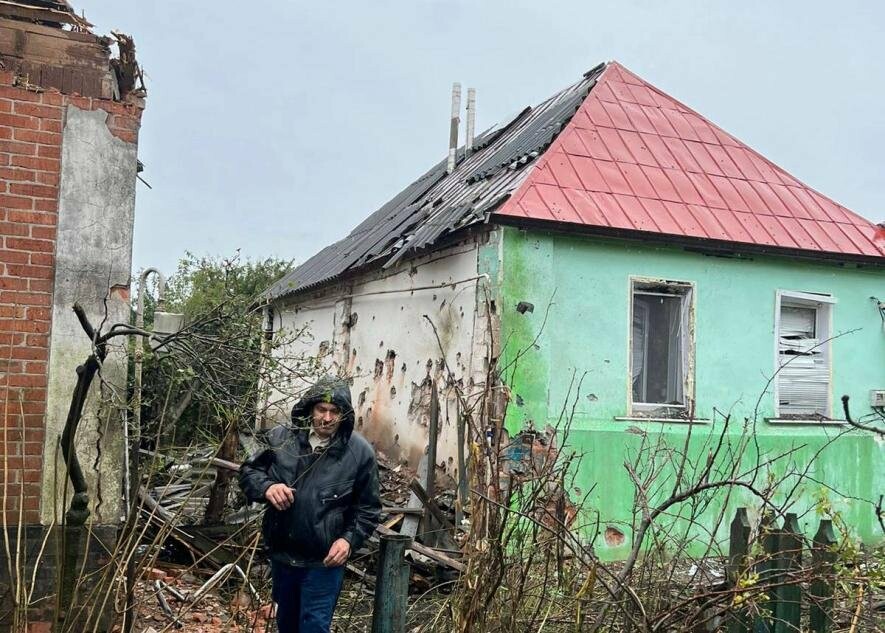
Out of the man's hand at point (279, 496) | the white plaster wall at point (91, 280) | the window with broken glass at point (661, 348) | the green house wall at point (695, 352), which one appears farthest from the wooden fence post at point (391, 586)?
the window with broken glass at point (661, 348)

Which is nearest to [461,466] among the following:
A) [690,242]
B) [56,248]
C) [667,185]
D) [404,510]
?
[404,510]

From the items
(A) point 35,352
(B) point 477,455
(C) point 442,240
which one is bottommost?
(B) point 477,455

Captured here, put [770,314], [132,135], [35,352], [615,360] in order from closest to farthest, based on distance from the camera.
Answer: [35,352] → [132,135] → [615,360] → [770,314]

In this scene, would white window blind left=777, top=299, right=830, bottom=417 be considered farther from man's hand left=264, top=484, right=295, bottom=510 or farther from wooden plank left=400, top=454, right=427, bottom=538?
man's hand left=264, top=484, right=295, bottom=510

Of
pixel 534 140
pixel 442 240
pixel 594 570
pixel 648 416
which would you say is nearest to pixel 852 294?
pixel 648 416

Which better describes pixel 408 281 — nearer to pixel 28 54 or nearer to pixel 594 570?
pixel 28 54

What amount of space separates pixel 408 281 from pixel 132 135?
5833 millimetres

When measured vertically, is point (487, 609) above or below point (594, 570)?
below

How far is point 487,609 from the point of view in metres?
3.62

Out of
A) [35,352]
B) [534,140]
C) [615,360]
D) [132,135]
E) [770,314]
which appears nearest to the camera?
[35,352]

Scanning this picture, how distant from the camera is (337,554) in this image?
415 cm

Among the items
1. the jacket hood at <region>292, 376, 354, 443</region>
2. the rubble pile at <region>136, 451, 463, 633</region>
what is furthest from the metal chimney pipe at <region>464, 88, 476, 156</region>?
the jacket hood at <region>292, 376, 354, 443</region>

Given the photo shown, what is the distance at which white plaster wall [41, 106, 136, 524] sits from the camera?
16.9 feet

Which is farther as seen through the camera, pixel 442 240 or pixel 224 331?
pixel 442 240
